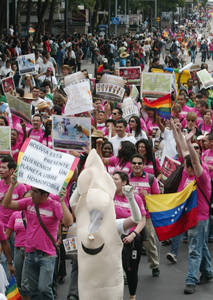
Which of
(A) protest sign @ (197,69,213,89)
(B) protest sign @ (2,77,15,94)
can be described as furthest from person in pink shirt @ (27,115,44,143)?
(A) protest sign @ (197,69,213,89)

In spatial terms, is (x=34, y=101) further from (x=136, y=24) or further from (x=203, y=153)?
(x=136, y=24)

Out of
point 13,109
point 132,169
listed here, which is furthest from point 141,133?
point 132,169

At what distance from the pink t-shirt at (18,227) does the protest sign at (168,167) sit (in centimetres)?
255

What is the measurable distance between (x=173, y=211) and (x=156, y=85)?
6279 mm

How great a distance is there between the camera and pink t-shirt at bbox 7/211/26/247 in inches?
306

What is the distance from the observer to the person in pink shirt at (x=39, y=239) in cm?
727

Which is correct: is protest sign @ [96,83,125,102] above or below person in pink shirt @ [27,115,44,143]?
above

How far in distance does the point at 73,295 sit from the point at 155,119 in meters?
5.19

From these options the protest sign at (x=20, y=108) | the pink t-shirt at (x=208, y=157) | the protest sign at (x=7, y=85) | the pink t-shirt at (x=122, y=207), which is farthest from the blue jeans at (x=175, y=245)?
the protest sign at (x=7, y=85)

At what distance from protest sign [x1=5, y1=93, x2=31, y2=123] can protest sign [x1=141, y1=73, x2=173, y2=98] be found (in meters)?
3.23

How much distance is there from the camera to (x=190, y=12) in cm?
15300

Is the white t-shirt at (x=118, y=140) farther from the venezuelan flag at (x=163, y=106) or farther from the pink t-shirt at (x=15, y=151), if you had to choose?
the venezuelan flag at (x=163, y=106)

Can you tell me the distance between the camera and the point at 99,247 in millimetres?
6516

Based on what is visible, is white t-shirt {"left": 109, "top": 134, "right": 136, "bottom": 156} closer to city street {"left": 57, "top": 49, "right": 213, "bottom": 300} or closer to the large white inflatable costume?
city street {"left": 57, "top": 49, "right": 213, "bottom": 300}
